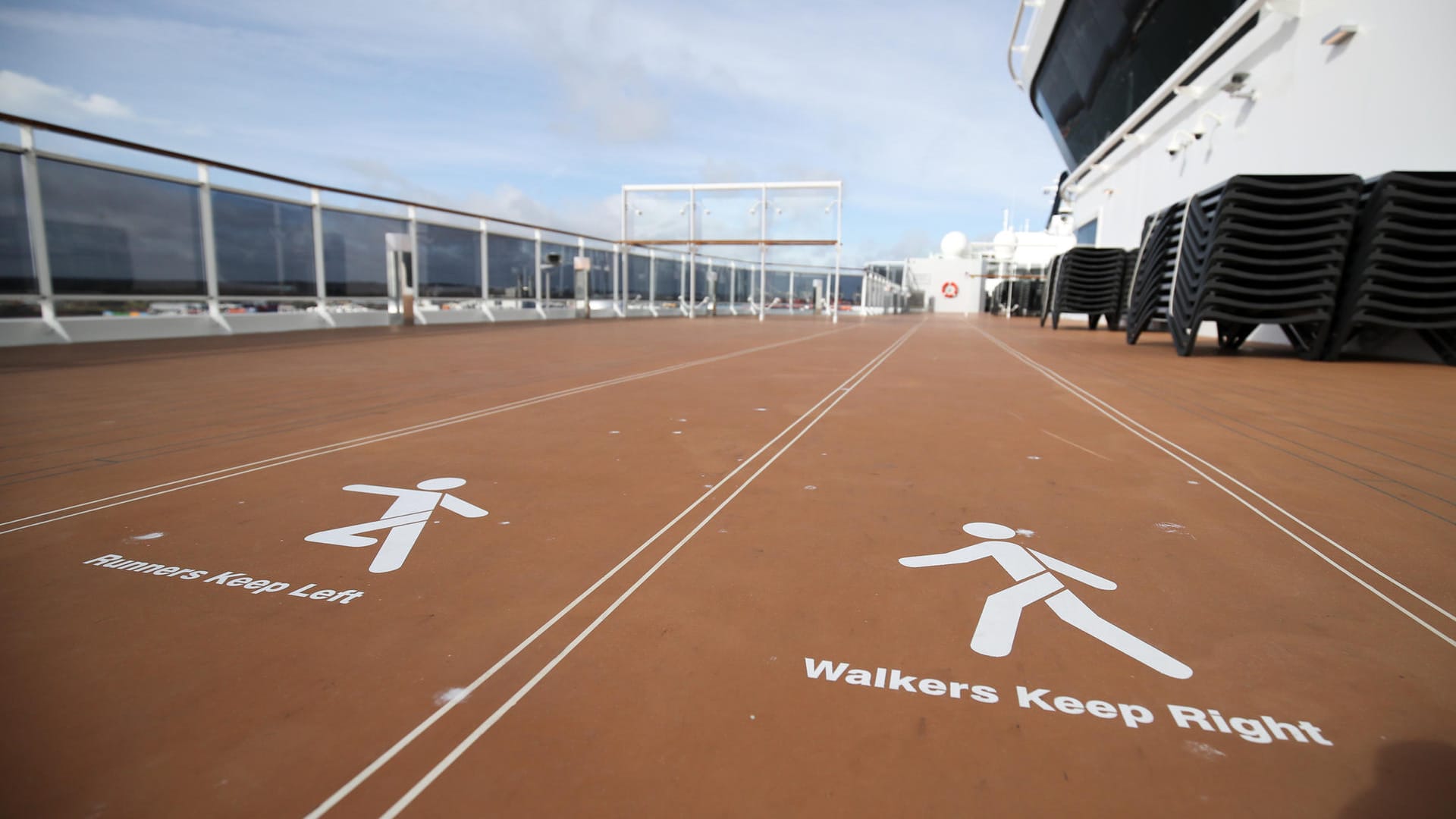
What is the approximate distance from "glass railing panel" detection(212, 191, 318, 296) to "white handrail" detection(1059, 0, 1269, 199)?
17.8m

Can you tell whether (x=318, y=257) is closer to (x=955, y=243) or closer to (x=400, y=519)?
(x=400, y=519)

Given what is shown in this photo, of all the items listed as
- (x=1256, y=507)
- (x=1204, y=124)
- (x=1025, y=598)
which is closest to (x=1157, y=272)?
(x=1204, y=124)

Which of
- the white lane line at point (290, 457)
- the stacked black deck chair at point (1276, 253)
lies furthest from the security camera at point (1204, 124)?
the white lane line at point (290, 457)

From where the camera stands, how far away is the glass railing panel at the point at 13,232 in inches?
325

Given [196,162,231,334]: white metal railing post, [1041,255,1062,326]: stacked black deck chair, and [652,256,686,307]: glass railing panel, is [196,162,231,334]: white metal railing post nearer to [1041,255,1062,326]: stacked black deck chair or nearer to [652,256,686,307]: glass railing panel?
[652,256,686,307]: glass railing panel

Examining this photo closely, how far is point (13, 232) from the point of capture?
8359 mm

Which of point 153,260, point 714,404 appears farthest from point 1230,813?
point 153,260

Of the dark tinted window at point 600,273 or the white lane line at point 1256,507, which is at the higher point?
the dark tinted window at point 600,273

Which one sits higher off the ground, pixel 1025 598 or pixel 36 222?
pixel 36 222

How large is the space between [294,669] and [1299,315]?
1186 cm

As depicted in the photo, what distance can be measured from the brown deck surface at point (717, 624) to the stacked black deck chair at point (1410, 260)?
6176 millimetres

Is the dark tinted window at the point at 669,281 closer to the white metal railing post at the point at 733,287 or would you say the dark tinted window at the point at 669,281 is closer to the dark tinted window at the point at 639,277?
the dark tinted window at the point at 639,277

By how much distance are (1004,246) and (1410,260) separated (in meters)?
46.8

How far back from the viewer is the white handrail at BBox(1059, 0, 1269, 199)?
14685mm
